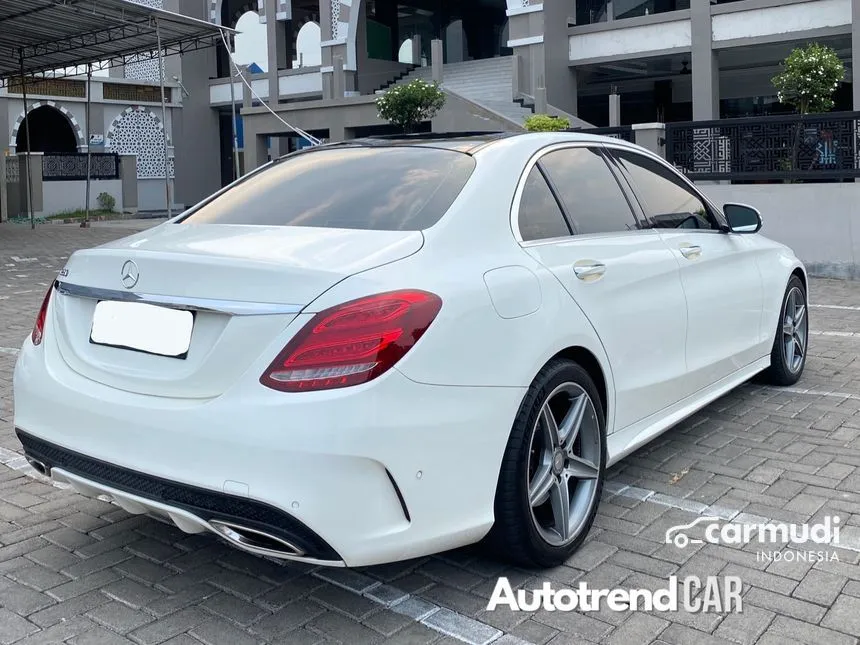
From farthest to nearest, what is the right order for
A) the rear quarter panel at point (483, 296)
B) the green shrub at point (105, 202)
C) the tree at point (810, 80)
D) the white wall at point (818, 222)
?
1. the green shrub at point (105, 202)
2. the tree at point (810, 80)
3. the white wall at point (818, 222)
4. the rear quarter panel at point (483, 296)

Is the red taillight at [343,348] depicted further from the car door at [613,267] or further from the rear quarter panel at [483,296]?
the car door at [613,267]

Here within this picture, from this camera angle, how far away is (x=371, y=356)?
2.66 metres

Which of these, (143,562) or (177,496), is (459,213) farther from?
(143,562)

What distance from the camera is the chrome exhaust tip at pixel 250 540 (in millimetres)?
2703

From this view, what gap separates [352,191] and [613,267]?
1.07m

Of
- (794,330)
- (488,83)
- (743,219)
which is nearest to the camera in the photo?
(743,219)

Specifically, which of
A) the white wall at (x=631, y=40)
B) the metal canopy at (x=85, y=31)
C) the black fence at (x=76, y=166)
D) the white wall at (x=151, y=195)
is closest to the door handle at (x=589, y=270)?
the metal canopy at (x=85, y=31)

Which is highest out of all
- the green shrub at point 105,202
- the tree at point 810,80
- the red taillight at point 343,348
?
the tree at point 810,80

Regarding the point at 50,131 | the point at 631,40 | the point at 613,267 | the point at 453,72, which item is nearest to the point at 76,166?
the point at 50,131

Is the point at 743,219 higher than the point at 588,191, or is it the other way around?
the point at 588,191

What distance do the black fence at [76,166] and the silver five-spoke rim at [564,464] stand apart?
29118 millimetres

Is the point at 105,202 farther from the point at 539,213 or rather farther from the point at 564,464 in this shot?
the point at 564,464

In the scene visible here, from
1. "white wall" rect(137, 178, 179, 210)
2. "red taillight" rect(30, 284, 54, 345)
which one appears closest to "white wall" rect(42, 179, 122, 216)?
"white wall" rect(137, 178, 179, 210)

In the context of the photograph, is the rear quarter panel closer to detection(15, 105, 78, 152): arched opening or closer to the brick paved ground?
the brick paved ground
